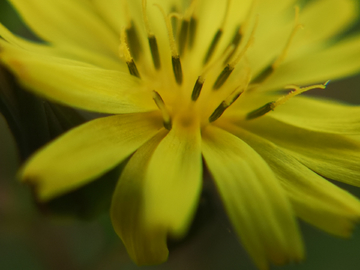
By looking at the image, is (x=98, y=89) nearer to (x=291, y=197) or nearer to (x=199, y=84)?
(x=199, y=84)

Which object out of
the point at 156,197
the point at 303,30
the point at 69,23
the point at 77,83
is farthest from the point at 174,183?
the point at 303,30

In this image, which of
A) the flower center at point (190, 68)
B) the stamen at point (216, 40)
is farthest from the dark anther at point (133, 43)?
the stamen at point (216, 40)

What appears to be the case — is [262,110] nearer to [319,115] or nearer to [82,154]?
[319,115]

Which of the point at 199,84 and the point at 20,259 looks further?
the point at 20,259

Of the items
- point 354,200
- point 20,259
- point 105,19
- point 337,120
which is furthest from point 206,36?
point 20,259

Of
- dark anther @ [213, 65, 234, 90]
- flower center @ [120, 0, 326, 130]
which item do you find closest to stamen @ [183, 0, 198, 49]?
flower center @ [120, 0, 326, 130]

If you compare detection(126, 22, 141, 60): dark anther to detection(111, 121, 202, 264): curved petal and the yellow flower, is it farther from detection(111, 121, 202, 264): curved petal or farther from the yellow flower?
detection(111, 121, 202, 264): curved petal
